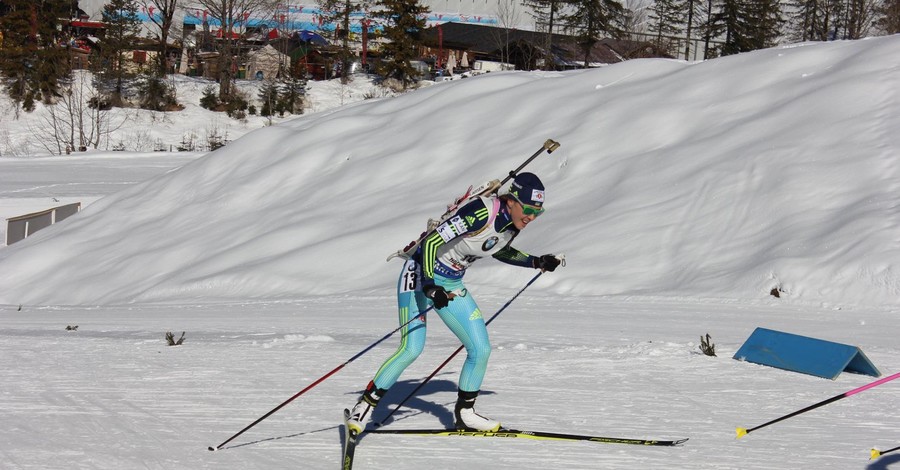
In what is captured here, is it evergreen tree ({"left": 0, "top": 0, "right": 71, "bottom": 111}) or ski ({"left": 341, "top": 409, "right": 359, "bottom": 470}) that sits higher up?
evergreen tree ({"left": 0, "top": 0, "right": 71, "bottom": 111})

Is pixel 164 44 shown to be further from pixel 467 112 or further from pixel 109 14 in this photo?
pixel 467 112

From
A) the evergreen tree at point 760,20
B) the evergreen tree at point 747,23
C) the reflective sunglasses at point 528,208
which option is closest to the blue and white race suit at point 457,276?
the reflective sunglasses at point 528,208

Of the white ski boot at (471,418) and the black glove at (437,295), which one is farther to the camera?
the white ski boot at (471,418)

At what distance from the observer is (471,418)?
5.78 meters

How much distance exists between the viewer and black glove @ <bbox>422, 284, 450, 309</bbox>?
525 centimetres

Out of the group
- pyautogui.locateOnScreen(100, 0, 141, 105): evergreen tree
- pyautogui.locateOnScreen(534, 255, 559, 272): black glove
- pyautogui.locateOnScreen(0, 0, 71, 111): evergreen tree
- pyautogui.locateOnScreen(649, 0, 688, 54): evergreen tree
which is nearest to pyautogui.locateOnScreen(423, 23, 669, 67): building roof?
pyautogui.locateOnScreen(649, 0, 688, 54): evergreen tree

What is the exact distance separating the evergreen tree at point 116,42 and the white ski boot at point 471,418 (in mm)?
45794

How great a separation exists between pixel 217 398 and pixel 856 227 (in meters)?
8.72

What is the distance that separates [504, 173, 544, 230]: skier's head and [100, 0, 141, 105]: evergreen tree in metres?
46.0

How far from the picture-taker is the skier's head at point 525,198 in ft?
17.8

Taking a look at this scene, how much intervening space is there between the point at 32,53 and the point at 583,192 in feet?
136

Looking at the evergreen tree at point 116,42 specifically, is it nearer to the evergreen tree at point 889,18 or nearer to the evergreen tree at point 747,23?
the evergreen tree at point 747,23

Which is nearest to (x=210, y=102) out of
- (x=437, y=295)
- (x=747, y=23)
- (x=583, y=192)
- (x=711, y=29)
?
(x=711, y=29)

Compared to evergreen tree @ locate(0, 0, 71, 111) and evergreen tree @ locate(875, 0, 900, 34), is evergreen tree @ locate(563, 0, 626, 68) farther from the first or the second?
evergreen tree @ locate(0, 0, 71, 111)
